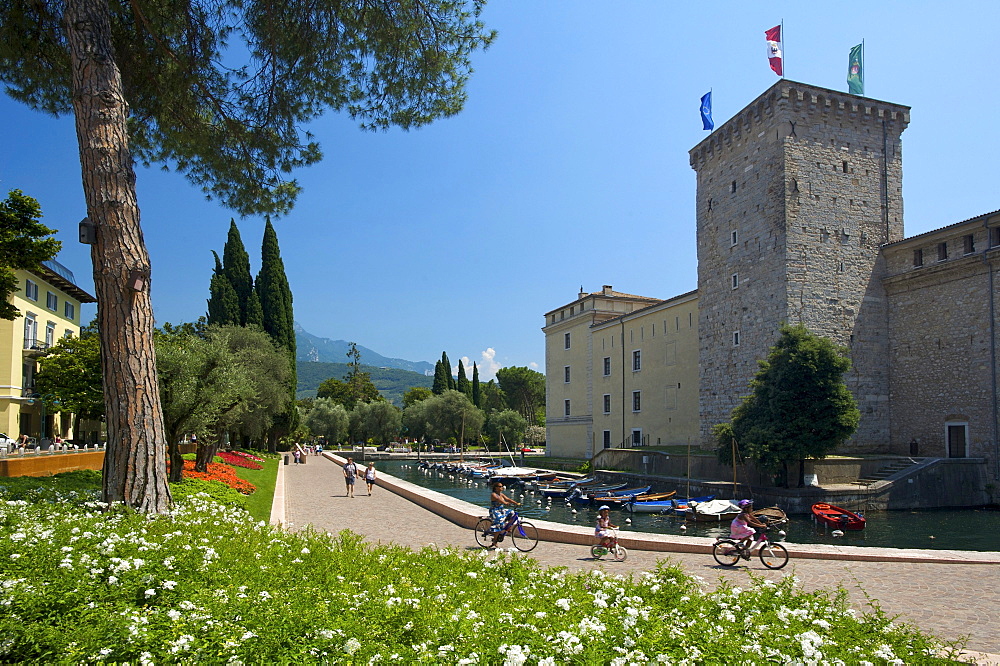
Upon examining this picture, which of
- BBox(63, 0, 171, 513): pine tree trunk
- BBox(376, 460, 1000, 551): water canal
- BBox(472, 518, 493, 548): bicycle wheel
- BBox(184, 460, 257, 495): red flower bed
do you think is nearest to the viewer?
BBox(63, 0, 171, 513): pine tree trunk

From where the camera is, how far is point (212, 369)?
20000mm

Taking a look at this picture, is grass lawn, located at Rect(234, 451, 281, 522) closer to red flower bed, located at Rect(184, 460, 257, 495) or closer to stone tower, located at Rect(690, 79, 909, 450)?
red flower bed, located at Rect(184, 460, 257, 495)

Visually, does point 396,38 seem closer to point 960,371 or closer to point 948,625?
point 948,625

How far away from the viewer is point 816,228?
32250 mm

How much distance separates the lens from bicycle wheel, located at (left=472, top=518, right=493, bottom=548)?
13.3m

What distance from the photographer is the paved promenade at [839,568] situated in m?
8.34

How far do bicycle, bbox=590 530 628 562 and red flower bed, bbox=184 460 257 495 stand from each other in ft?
42.7

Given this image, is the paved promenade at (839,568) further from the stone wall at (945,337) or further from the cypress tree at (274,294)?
the cypress tree at (274,294)

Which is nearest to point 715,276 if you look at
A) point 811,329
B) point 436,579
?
point 811,329

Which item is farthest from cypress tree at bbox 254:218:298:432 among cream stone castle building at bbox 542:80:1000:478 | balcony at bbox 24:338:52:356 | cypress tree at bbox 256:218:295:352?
cream stone castle building at bbox 542:80:1000:478

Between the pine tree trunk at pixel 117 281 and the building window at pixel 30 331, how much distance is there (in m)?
31.8

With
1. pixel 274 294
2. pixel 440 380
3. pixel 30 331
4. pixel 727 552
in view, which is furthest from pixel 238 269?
pixel 727 552

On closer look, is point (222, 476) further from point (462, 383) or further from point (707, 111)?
point (462, 383)

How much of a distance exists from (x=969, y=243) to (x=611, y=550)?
87.5 ft
